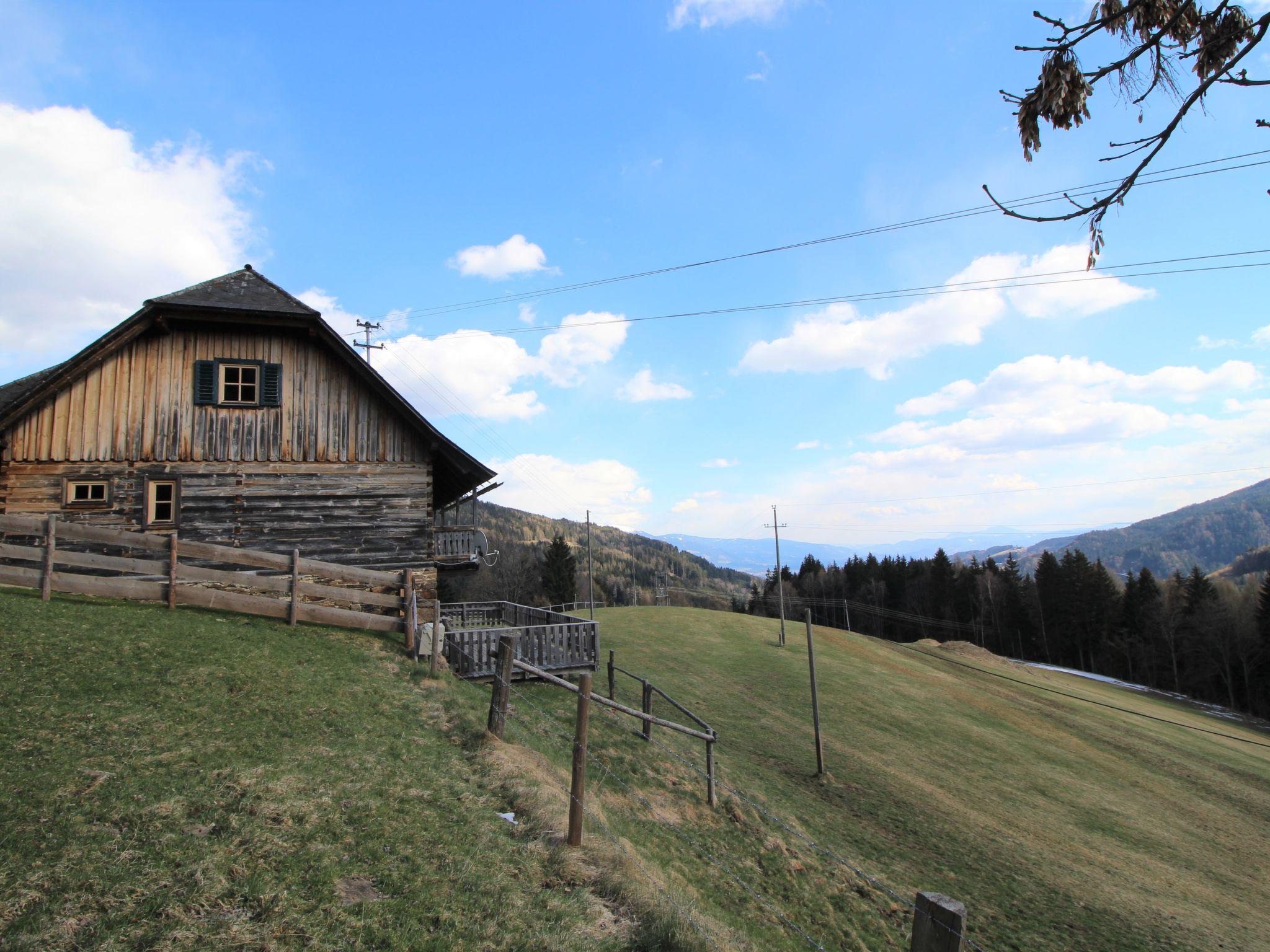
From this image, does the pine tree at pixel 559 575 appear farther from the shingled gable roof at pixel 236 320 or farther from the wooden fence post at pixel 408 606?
the wooden fence post at pixel 408 606

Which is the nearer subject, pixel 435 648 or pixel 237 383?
pixel 435 648

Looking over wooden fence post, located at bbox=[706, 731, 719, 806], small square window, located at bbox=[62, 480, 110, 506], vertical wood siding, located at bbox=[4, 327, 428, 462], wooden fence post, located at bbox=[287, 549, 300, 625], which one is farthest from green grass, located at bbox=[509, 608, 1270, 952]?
small square window, located at bbox=[62, 480, 110, 506]

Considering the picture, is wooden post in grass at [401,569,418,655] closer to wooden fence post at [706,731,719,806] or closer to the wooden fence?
the wooden fence

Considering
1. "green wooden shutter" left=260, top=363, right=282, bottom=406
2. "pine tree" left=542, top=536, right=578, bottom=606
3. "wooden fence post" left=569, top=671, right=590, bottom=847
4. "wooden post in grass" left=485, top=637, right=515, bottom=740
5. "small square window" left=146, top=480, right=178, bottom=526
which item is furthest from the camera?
"pine tree" left=542, top=536, right=578, bottom=606

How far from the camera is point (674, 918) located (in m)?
5.55

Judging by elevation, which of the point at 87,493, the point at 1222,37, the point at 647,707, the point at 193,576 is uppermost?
the point at 1222,37

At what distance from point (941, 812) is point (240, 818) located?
17.3m

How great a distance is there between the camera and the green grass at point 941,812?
1038 centimetres

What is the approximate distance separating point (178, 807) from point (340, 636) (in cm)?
849

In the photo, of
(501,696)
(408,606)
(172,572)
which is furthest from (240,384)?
(501,696)

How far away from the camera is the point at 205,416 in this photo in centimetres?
1652

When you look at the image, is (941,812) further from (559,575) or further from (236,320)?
(559,575)

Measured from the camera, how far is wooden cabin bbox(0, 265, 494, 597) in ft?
51.2

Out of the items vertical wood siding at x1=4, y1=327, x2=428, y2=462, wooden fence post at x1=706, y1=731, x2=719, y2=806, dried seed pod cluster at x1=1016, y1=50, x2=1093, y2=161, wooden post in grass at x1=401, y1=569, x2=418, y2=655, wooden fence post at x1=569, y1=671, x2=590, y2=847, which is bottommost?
wooden fence post at x1=706, y1=731, x2=719, y2=806
